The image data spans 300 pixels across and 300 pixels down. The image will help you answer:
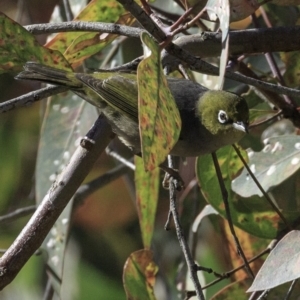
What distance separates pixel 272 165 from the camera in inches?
94.3

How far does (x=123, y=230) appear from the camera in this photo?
421cm

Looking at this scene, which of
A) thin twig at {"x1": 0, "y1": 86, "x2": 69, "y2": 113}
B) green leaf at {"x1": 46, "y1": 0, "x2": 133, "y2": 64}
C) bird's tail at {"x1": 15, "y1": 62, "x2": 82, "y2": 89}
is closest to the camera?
thin twig at {"x1": 0, "y1": 86, "x2": 69, "y2": 113}

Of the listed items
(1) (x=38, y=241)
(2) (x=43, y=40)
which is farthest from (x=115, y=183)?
(1) (x=38, y=241)

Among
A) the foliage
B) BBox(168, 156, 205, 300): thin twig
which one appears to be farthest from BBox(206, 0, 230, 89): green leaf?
BBox(168, 156, 205, 300): thin twig

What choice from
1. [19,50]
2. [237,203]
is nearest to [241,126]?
[237,203]

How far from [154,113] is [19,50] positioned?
70 cm

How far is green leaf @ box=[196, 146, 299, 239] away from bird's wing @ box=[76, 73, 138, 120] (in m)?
0.31

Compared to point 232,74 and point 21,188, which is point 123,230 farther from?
point 232,74

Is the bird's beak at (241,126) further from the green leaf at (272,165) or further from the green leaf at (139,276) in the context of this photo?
the green leaf at (139,276)

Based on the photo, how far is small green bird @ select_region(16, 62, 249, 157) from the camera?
94.6 inches

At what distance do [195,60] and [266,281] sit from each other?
1.90 ft

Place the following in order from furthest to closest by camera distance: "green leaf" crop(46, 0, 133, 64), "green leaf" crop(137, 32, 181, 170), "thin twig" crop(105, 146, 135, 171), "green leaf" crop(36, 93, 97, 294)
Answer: "thin twig" crop(105, 146, 135, 171) → "green leaf" crop(36, 93, 97, 294) → "green leaf" crop(46, 0, 133, 64) → "green leaf" crop(137, 32, 181, 170)

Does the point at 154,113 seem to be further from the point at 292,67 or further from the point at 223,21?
the point at 292,67

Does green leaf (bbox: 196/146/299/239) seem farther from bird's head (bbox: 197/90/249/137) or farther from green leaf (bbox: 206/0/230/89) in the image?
green leaf (bbox: 206/0/230/89)
